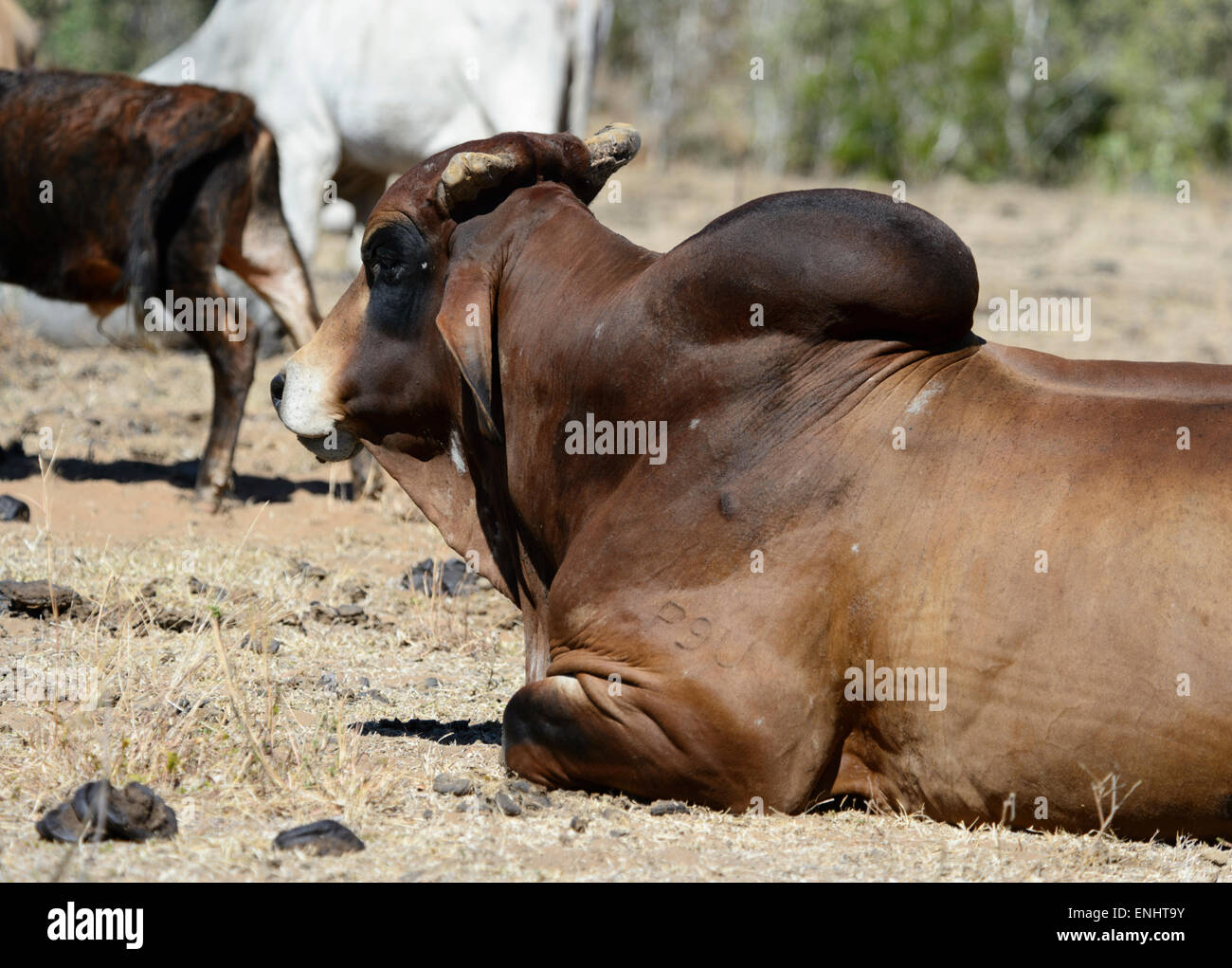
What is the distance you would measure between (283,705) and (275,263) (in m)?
3.20

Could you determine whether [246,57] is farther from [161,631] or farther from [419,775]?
[419,775]

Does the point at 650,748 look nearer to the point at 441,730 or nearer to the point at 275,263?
the point at 441,730

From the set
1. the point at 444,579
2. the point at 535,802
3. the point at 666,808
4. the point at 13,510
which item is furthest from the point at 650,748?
the point at 13,510

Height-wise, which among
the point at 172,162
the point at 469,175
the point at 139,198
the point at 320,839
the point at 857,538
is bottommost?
the point at 320,839

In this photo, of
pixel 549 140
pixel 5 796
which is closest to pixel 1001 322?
pixel 549 140

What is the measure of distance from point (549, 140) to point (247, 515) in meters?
2.90

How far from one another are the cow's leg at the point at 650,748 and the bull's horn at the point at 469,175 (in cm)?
117

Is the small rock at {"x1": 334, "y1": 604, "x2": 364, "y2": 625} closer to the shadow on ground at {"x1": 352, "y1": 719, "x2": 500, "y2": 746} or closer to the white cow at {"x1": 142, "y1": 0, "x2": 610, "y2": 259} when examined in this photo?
the shadow on ground at {"x1": 352, "y1": 719, "x2": 500, "y2": 746}

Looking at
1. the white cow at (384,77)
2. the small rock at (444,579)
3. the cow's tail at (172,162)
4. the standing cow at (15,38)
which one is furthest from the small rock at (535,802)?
the standing cow at (15,38)

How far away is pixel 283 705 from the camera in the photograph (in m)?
3.93

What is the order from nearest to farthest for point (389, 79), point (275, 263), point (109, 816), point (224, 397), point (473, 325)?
point (109, 816) < point (473, 325) < point (224, 397) < point (275, 263) < point (389, 79)

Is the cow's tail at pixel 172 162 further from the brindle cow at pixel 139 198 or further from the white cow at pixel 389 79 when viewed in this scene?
the white cow at pixel 389 79

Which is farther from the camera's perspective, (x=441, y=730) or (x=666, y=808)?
(x=441, y=730)

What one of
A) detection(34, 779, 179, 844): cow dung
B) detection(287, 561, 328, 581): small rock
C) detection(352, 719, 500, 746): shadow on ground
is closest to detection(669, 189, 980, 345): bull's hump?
detection(352, 719, 500, 746): shadow on ground
